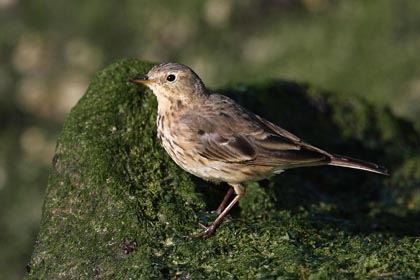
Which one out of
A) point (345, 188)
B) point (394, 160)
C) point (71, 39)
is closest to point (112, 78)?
point (345, 188)

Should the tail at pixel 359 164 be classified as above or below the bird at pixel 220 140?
below

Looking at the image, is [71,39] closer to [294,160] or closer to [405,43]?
[405,43]

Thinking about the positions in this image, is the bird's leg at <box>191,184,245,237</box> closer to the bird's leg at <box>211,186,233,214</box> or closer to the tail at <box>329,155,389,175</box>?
the bird's leg at <box>211,186,233,214</box>

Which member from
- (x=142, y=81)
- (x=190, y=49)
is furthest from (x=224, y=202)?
(x=190, y=49)

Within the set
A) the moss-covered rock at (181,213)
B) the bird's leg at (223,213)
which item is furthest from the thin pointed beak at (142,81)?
the bird's leg at (223,213)

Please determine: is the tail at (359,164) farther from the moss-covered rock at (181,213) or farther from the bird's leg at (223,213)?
the bird's leg at (223,213)

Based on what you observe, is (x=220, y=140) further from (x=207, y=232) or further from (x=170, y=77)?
(x=207, y=232)

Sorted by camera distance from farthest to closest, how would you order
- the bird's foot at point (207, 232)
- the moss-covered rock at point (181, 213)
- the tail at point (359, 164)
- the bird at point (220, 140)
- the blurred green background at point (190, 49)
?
the blurred green background at point (190, 49) → the bird at point (220, 140) → the tail at point (359, 164) → the bird's foot at point (207, 232) → the moss-covered rock at point (181, 213)
